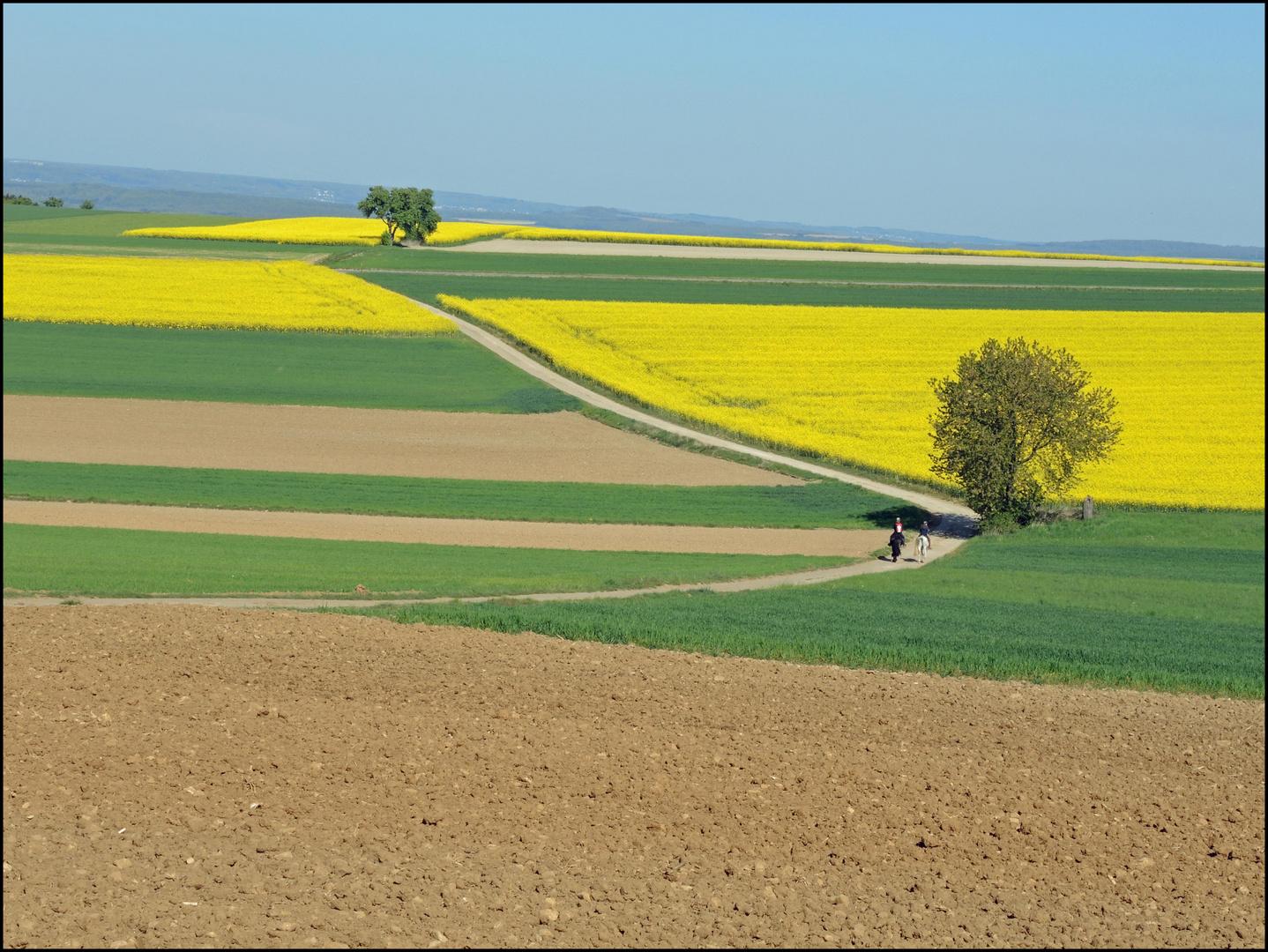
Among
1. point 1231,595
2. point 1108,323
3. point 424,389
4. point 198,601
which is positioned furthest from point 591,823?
point 1108,323

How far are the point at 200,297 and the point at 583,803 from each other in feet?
235

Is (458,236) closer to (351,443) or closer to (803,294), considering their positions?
(803,294)

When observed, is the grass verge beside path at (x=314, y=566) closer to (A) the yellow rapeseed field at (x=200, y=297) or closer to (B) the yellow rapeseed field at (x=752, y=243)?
(A) the yellow rapeseed field at (x=200, y=297)

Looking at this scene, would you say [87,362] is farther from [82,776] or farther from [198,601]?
[82,776]

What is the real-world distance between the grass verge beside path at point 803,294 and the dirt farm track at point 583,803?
69459mm

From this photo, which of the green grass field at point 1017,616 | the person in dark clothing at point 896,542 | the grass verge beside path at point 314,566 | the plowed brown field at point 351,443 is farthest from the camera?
the plowed brown field at point 351,443

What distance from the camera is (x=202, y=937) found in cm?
988

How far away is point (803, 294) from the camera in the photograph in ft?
301

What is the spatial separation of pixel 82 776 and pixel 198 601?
490 inches

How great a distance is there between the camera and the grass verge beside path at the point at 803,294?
87.0 meters

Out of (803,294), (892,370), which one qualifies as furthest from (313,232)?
(892,370)

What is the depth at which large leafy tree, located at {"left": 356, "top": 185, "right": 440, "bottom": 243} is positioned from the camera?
379 feet

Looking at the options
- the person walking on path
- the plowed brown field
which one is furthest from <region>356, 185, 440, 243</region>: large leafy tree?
the person walking on path

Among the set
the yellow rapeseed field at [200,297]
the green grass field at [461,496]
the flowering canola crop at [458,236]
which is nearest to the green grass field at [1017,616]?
the green grass field at [461,496]
